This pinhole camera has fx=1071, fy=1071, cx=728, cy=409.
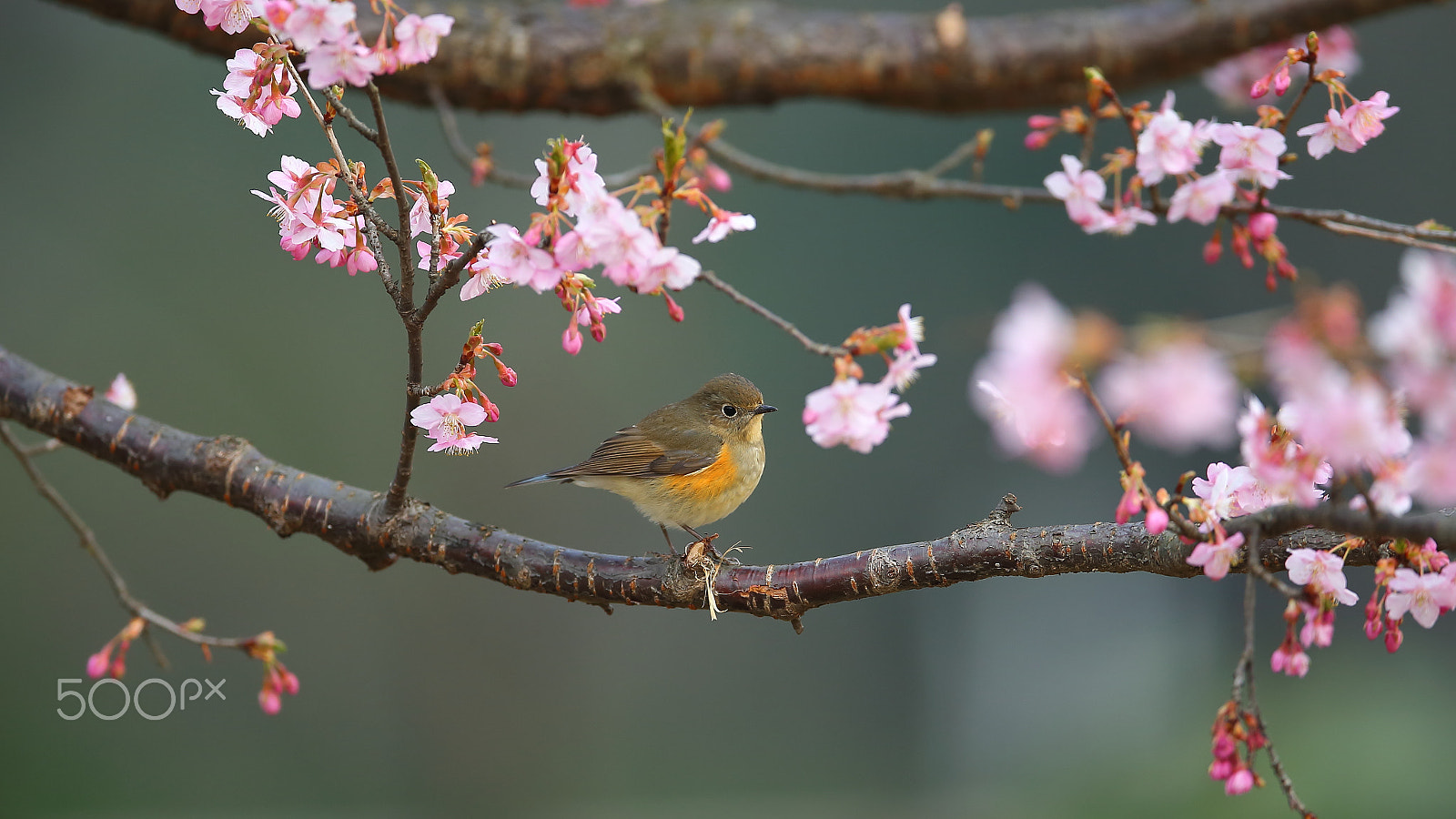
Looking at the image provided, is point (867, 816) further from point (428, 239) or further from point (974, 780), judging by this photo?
point (428, 239)

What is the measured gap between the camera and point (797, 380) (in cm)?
666

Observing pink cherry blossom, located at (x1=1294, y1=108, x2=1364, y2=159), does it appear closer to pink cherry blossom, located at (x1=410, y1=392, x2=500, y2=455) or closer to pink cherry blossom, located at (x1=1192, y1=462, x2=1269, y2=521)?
pink cherry blossom, located at (x1=1192, y1=462, x2=1269, y2=521)

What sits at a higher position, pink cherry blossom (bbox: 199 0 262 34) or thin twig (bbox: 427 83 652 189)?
thin twig (bbox: 427 83 652 189)

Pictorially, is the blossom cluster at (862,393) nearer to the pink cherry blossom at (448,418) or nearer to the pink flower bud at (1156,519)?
the pink flower bud at (1156,519)

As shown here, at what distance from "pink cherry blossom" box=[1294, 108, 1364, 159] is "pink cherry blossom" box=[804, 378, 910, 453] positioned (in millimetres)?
745

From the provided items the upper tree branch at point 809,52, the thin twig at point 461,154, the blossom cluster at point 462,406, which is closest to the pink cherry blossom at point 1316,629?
the blossom cluster at point 462,406

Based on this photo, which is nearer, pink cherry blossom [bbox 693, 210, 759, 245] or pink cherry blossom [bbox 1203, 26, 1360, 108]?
pink cherry blossom [bbox 693, 210, 759, 245]

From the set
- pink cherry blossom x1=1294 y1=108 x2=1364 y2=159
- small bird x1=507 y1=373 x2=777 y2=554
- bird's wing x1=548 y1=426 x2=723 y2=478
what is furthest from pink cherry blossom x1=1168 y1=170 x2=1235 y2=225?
bird's wing x1=548 y1=426 x2=723 y2=478

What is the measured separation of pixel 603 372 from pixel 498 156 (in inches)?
56.9

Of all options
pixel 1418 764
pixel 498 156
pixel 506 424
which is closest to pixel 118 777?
pixel 506 424

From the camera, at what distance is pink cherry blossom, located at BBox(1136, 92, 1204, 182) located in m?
1.35

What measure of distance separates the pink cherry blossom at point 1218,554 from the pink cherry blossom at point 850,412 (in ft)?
1.38

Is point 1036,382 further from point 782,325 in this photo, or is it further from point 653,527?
point 653,527

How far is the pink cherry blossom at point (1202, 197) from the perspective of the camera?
130 cm
